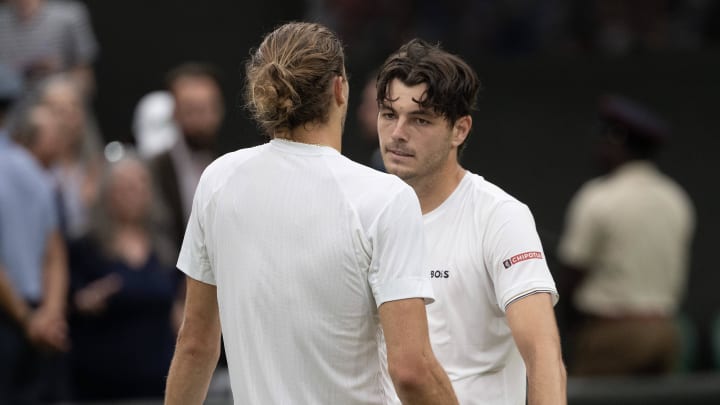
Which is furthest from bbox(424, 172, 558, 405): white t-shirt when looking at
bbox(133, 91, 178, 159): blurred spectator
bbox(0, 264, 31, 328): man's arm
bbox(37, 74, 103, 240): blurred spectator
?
bbox(133, 91, 178, 159): blurred spectator

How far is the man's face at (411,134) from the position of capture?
359 centimetres

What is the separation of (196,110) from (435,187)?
367 cm

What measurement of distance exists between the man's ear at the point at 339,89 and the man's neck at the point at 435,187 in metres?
0.53

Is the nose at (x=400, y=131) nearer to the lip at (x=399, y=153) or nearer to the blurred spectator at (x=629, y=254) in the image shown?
the lip at (x=399, y=153)

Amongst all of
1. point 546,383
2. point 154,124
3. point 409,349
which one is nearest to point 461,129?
point 546,383

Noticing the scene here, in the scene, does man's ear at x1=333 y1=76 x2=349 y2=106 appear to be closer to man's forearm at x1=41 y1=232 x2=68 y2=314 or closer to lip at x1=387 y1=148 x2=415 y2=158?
lip at x1=387 y1=148 x2=415 y2=158

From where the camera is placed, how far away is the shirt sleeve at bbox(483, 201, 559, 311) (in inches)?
135

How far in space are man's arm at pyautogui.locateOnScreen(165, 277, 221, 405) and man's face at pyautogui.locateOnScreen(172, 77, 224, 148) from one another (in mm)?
3860

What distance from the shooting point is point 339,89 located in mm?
3195

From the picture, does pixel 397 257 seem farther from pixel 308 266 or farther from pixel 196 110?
pixel 196 110

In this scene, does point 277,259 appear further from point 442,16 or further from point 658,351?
point 442,16

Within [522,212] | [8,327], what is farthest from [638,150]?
[522,212]

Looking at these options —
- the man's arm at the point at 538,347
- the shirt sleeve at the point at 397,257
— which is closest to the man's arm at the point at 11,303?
the man's arm at the point at 538,347

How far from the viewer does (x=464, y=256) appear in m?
3.54
